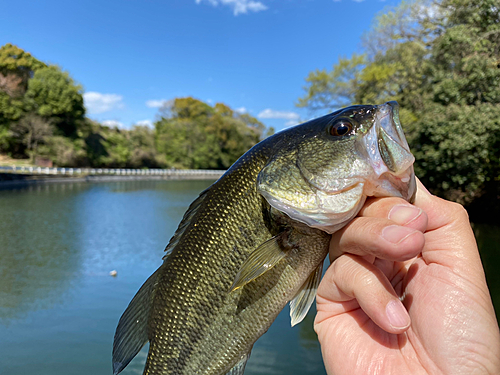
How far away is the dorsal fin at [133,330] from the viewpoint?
5.75ft

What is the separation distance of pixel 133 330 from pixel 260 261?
88 cm

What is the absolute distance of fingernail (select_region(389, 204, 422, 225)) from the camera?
1.27 metres

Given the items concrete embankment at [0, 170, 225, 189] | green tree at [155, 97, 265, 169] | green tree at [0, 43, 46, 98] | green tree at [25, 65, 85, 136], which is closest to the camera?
concrete embankment at [0, 170, 225, 189]

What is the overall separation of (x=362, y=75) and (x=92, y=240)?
63.7 feet

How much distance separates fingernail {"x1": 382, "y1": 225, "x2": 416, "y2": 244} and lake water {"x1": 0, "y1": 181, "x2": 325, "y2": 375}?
413 centimetres

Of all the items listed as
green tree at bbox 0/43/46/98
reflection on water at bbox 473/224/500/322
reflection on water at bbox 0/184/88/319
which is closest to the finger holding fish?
reflection on water at bbox 473/224/500/322

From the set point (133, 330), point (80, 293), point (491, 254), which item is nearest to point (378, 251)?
point (133, 330)

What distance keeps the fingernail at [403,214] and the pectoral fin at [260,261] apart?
542 millimetres

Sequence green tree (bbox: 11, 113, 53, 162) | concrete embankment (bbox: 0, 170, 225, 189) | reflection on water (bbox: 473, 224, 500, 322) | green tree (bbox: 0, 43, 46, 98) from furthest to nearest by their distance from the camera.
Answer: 1. green tree (bbox: 0, 43, 46, 98)
2. green tree (bbox: 11, 113, 53, 162)
3. concrete embankment (bbox: 0, 170, 225, 189)
4. reflection on water (bbox: 473, 224, 500, 322)

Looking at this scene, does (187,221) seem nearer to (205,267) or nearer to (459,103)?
(205,267)

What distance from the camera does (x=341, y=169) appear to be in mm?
1444

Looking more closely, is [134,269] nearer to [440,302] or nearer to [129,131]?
[440,302]

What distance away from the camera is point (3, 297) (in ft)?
21.0

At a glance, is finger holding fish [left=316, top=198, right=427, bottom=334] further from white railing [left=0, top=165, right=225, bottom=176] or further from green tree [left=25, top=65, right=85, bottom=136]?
green tree [left=25, top=65, right=85, bottom=136]
